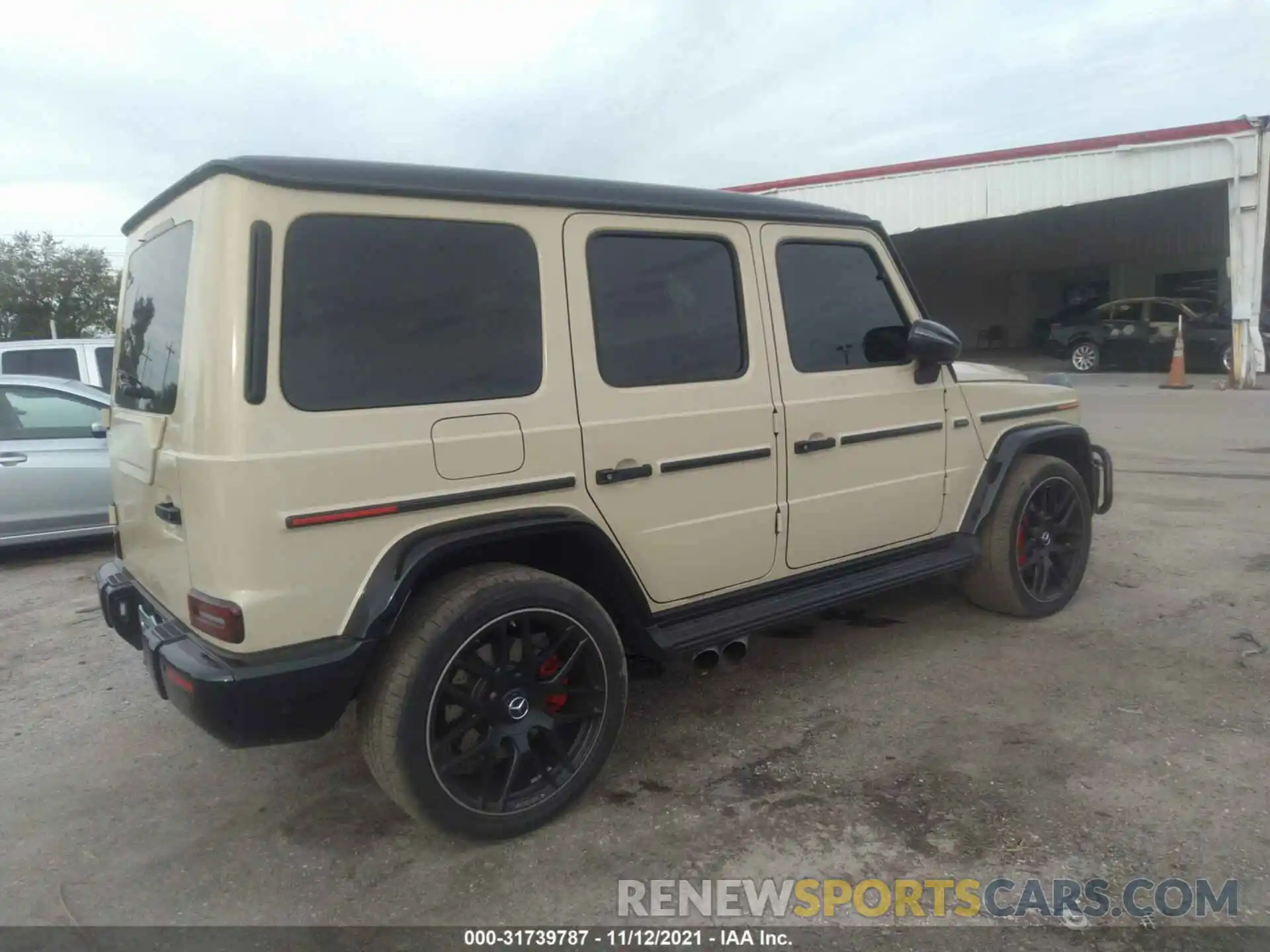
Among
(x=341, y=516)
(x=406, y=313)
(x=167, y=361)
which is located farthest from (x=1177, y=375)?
(x=167, y=361)

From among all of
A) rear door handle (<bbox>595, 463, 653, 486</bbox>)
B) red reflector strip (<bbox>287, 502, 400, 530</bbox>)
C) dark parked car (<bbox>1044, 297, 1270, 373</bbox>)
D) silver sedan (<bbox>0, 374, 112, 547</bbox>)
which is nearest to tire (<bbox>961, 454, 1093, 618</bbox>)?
rear door handle (<bbox>595, 463, 653, 486</bbox>)

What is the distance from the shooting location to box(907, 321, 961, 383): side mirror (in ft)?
12.4

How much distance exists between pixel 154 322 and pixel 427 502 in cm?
122

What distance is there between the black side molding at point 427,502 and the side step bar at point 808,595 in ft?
2.24

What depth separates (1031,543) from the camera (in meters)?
4.50

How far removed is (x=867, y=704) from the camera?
12.3ft

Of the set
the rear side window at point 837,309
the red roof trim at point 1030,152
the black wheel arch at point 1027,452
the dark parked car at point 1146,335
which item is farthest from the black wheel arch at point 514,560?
the dark parked car at point 1146,335

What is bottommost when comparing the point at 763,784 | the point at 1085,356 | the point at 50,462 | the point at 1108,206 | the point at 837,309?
the point at 763,784

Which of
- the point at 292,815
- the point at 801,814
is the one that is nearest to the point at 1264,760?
the point at 801,814

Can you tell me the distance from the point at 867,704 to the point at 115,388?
3.20m

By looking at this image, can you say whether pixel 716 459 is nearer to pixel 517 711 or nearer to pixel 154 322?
pixel 517 711

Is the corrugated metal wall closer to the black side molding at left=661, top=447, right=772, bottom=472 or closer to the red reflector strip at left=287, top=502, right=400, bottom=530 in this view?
the black side molding at left=661, top=447, right=772, bottom=472

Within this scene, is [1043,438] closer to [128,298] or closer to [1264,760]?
[1264,760]

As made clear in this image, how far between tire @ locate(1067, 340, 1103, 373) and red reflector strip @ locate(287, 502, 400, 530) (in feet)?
65.6
